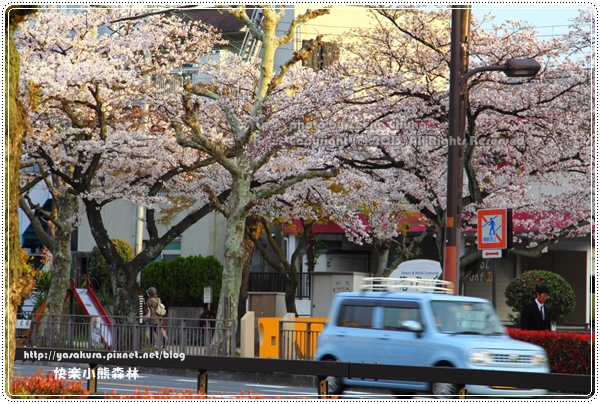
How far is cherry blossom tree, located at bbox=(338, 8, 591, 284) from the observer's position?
20.3 m

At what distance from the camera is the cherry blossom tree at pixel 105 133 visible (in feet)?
84.5

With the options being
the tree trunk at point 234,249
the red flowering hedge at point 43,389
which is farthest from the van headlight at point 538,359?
the tree trunk at point 234,249

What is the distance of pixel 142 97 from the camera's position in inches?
1053

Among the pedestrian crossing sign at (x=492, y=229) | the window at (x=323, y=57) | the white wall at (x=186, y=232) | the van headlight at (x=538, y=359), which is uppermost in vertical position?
the window at (x=323, y=57)

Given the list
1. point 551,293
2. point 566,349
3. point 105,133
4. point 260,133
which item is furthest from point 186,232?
point 566,349

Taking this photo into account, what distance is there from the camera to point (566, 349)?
15859mm

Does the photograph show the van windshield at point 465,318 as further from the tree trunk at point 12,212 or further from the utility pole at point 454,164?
the tree trunk at point 12,212

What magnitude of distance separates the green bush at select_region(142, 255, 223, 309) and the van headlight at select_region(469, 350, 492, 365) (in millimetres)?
24782

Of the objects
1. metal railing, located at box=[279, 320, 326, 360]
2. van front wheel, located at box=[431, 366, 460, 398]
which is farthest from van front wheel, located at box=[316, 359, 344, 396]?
metal railing, located at box=[279, 320, 326, 360]

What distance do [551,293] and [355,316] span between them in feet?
48.6

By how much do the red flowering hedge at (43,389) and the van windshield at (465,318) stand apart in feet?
17.5

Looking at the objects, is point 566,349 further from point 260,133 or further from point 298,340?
point 260,133

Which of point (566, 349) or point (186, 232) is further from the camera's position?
point (186, 232)

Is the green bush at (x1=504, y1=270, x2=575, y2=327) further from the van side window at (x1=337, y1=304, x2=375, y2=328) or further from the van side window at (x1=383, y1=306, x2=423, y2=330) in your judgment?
the van side window at (x1=383, y1=306, x2=423, y2=330)
